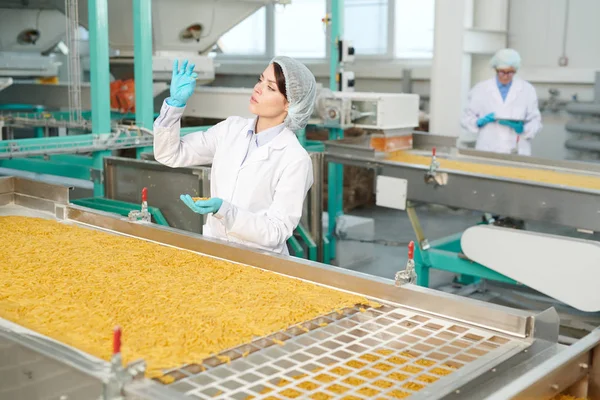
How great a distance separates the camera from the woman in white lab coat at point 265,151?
212cm

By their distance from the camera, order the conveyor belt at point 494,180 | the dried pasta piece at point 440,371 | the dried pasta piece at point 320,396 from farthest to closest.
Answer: the conveyor belt at point 494,180 → the dried pasta piece at point 440,371 → the dried pasta piece at point 320,396

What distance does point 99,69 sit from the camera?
362 cm

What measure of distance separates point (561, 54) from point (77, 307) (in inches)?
221

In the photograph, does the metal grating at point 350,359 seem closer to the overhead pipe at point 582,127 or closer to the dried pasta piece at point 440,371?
the dried pasta piece at point 440,371

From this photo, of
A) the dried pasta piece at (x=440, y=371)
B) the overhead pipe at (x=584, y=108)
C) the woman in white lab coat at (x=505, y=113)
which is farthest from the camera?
the overhead pipe at (x=584, y=108)

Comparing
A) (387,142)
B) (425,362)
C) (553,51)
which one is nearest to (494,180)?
(387,142)

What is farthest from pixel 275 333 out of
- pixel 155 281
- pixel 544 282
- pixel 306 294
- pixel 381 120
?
pixel 381 120

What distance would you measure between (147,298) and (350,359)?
0.52 m

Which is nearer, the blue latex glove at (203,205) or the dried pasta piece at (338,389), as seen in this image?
the dried pasta piece at (338,389)

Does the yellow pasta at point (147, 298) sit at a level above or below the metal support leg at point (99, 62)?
below

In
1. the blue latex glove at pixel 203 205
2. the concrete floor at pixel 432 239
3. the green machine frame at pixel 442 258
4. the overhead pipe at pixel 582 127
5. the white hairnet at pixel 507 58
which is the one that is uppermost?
the white hairnet at pixel 507 58

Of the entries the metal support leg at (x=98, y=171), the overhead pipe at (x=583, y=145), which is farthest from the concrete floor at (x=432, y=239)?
the metal support leg at (x=98, y=171)

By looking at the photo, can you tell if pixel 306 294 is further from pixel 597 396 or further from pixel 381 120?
pixel 381 120

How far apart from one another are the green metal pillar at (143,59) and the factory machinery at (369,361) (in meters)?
2.47
